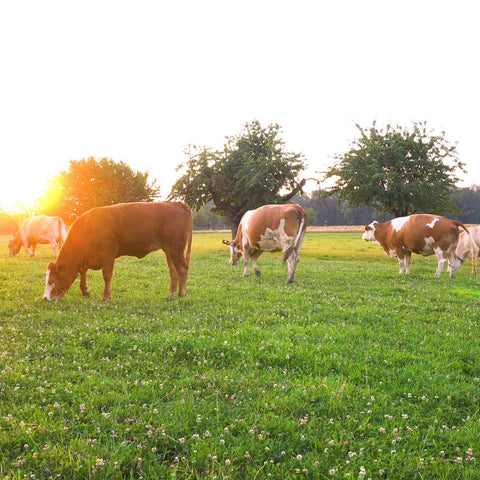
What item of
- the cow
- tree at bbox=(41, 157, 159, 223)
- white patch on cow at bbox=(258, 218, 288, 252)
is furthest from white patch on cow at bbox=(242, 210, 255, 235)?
tree at bbox=(41, 157, 159, 223)

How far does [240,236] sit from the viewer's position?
18.4 metres

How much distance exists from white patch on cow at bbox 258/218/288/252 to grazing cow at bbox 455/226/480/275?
1154cm

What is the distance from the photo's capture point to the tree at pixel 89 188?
47906 mm

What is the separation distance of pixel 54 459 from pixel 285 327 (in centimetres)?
469

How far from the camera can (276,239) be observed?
14898 millimetres

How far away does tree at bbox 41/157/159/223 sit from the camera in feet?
157

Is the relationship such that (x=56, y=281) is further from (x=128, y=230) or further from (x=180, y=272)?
(x=180, y=272)

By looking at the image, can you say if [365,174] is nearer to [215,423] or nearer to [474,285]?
[474,285]

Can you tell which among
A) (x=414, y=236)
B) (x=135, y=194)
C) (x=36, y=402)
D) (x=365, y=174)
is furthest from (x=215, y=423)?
(x=135, y=194)

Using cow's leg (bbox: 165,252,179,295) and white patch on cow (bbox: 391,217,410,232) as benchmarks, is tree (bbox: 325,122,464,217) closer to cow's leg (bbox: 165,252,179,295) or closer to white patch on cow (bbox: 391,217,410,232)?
white patch on cow (bbox: 391,217,410,232)

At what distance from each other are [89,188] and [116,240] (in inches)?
1655

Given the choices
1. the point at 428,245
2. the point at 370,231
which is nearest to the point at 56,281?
the point at 428,245

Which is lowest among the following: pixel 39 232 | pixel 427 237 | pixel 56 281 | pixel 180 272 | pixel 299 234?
pixel 56 281

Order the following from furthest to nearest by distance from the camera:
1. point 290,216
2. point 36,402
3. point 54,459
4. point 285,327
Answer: point 290,216 < point 285,327 < point 36,402 < point 54,459
